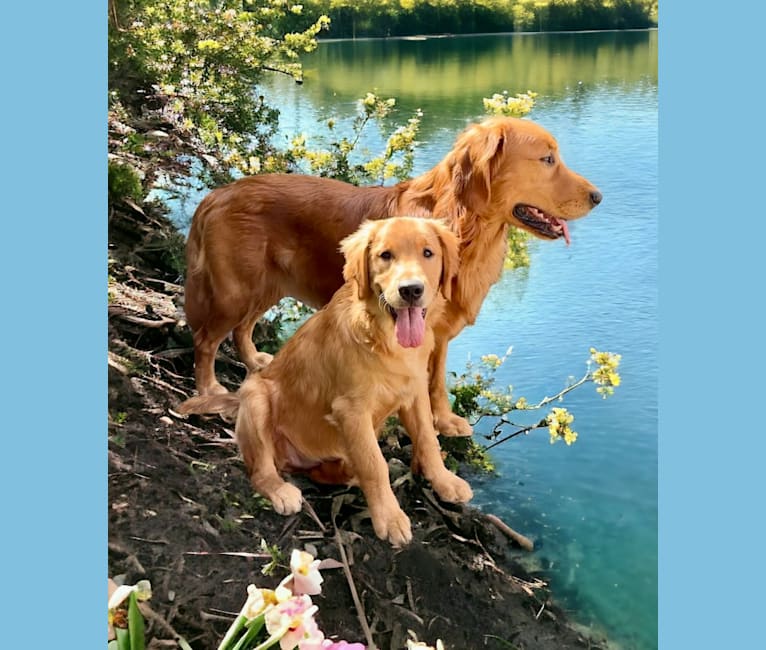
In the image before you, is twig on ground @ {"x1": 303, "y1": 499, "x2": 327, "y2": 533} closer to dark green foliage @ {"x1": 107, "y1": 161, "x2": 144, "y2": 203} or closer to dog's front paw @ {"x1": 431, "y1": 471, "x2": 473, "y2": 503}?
dog's front paw @ {"x1": 431, "y1": 471, "x2": 473, "y2": 503}

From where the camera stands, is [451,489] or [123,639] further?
[451,489]

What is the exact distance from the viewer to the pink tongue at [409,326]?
2221mm

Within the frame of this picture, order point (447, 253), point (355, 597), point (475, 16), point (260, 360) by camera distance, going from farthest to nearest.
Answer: point (475, 16), point (260, 360), point (355, 597), point (447, 253)

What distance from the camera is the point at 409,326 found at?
2.23m

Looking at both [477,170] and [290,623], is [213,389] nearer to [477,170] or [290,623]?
[290,623]

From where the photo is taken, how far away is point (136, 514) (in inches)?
94.1

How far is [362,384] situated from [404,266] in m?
0.34

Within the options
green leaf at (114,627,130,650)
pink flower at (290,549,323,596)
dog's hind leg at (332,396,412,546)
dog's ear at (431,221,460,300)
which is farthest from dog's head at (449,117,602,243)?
green leaf at (114,627,130,650)

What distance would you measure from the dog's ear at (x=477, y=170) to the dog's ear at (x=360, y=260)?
0.86 feet

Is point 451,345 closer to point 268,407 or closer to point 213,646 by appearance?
point 268,407

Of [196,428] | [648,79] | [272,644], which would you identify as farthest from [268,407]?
[648,79]

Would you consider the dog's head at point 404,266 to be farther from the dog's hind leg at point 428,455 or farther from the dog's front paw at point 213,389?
the dog's front paw at point 213,389

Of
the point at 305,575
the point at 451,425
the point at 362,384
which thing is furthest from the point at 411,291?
the point at 305,575

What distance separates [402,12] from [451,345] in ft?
3.27
